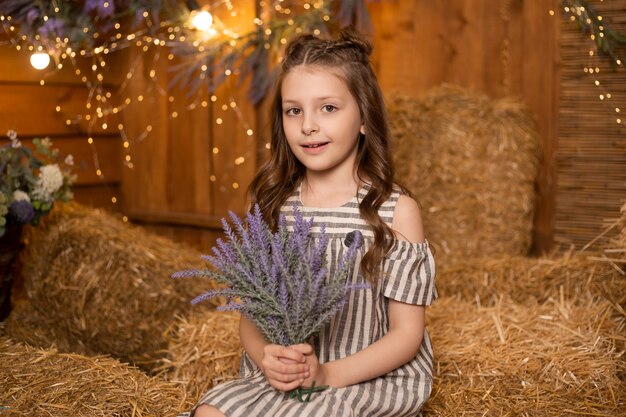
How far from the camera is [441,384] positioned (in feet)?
7.32

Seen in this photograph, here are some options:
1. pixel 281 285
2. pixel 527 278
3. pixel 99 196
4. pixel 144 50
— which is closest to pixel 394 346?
pixel 281 285

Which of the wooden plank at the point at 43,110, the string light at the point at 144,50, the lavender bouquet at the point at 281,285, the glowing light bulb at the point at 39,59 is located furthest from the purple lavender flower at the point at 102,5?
the lavender bouquet at the point at 281,285

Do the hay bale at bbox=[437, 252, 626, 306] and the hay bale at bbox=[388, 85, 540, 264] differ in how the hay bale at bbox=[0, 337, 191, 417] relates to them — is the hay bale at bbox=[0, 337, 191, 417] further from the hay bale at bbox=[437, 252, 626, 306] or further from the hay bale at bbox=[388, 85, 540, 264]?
the hay bale at bbox=[388, 85, 540, 264]

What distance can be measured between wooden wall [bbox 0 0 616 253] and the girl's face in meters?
1.85

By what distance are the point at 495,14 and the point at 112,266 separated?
2190 mm

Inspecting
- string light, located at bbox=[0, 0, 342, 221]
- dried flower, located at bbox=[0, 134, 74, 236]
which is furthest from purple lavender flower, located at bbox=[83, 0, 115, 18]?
dried flower, located at bbox=[0, 134, 74, 236]

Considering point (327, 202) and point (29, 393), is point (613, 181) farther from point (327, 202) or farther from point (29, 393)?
point (29, 393)

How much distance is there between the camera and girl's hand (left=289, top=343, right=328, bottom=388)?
5.12 feet

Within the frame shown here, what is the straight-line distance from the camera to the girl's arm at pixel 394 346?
1.72 m

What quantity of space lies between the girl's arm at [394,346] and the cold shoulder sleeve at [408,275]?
3cm

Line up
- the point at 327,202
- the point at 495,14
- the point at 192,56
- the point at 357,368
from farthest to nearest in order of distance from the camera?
the point at 192,56 < the point at 495,14 < the point at 327,202 < the point at 357,368

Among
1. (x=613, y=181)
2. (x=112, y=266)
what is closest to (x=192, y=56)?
(x=112, y=266)

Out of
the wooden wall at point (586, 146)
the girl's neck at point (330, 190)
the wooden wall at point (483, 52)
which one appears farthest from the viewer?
the wooden wall at point (483, 52)

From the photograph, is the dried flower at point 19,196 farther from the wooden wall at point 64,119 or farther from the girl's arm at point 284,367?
the girl's arm at point 284,367
